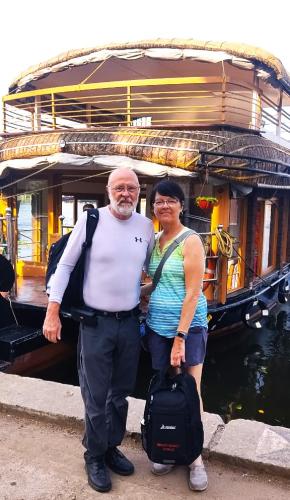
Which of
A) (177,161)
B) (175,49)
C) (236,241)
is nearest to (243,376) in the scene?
(236,241)

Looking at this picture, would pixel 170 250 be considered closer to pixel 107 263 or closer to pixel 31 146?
pixel 107 263

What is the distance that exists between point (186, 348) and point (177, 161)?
464cm

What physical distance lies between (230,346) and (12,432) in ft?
19.9

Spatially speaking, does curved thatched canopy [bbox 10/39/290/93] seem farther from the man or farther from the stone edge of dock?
the stone edge of dock

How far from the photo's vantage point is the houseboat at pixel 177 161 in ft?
22.9

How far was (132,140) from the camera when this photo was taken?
730cm

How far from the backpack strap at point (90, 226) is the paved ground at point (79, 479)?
1.31 m

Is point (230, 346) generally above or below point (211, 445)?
below

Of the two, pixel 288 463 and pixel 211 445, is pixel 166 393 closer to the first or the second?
pixel 211 445

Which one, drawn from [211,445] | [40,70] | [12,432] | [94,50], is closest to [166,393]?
[211,445]

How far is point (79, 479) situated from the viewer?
2.56 meters

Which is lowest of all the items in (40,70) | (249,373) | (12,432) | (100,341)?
(249,373)

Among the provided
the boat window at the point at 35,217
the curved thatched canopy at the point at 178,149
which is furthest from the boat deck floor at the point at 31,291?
the curved thatched canopy at the point at 178,149

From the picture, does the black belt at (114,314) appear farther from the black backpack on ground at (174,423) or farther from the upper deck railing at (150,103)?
the upper deck railing at (150,103)
